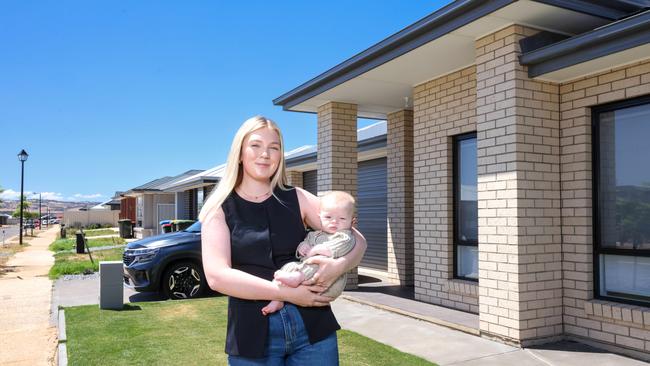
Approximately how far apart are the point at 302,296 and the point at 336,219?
1.13 ft

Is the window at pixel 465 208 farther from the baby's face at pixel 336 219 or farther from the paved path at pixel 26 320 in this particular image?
the baby's face at pixel 336 219

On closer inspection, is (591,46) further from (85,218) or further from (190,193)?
(85,218)

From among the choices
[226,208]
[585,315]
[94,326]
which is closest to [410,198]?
[585,315]

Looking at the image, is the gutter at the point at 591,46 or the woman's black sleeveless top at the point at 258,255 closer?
the woman's black sleeveless top at the point at 258,255

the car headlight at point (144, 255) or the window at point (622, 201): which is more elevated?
the window at point (622, 201)

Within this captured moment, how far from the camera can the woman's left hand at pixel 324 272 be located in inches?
77.8

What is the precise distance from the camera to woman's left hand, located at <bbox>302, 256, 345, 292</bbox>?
1.98 metres

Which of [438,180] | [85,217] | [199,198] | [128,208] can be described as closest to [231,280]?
[438,180]

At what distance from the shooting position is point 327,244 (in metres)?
2.05

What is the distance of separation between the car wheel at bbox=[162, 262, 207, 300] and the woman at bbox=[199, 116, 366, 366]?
7615mm

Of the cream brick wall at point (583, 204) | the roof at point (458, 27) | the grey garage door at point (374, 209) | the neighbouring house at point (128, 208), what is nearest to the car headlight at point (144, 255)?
the roof at point (458, 27)

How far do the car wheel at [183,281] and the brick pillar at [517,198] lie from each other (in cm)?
526

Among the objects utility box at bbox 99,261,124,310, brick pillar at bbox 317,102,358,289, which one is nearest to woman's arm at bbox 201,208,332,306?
utility box at bbox 99,261,124,310

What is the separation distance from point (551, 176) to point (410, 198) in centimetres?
460
